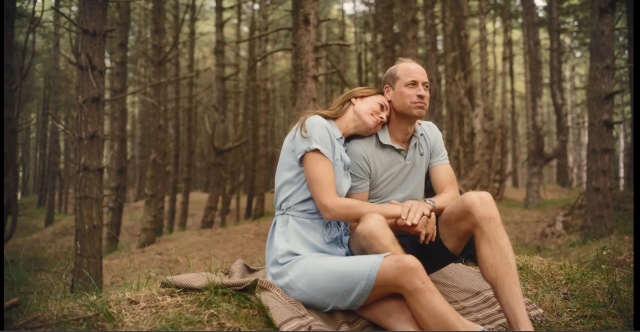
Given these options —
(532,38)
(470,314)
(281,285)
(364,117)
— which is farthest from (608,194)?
(532,38)

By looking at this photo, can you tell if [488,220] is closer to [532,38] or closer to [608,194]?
[608,194]

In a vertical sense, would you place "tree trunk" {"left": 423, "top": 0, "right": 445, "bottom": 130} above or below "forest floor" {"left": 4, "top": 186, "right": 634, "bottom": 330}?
above

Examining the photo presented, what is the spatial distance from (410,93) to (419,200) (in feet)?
2.48

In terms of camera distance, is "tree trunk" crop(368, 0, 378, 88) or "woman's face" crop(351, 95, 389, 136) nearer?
"woman's face" crop(351, 95, 389, 136)

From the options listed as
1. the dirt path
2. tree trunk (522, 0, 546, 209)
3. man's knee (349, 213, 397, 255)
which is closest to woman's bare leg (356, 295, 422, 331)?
man's knee (349, 213, 397, 255)

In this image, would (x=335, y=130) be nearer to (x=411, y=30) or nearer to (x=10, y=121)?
(x=10, y=121)

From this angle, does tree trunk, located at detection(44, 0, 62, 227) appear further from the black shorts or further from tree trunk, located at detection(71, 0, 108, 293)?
the black shorts

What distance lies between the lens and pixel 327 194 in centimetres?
338

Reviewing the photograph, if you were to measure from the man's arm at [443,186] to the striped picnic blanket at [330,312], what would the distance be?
79cm

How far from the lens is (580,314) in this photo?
430 centimetres

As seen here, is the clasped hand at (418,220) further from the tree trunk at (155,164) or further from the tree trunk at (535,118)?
the tree trunk at (535,118)

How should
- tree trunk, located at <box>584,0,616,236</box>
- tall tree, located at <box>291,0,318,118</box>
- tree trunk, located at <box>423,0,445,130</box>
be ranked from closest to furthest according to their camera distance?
tall tree, located at <box>291,0,318,118</box>, tree trunk, located at <box>584,0,616,236</box>, tree trunk, located at <box>423,0,445,130</box>

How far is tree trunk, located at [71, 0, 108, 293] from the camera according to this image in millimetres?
6109

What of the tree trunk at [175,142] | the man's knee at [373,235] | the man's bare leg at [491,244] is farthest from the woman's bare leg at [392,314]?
the tree trunk at [175,142]
